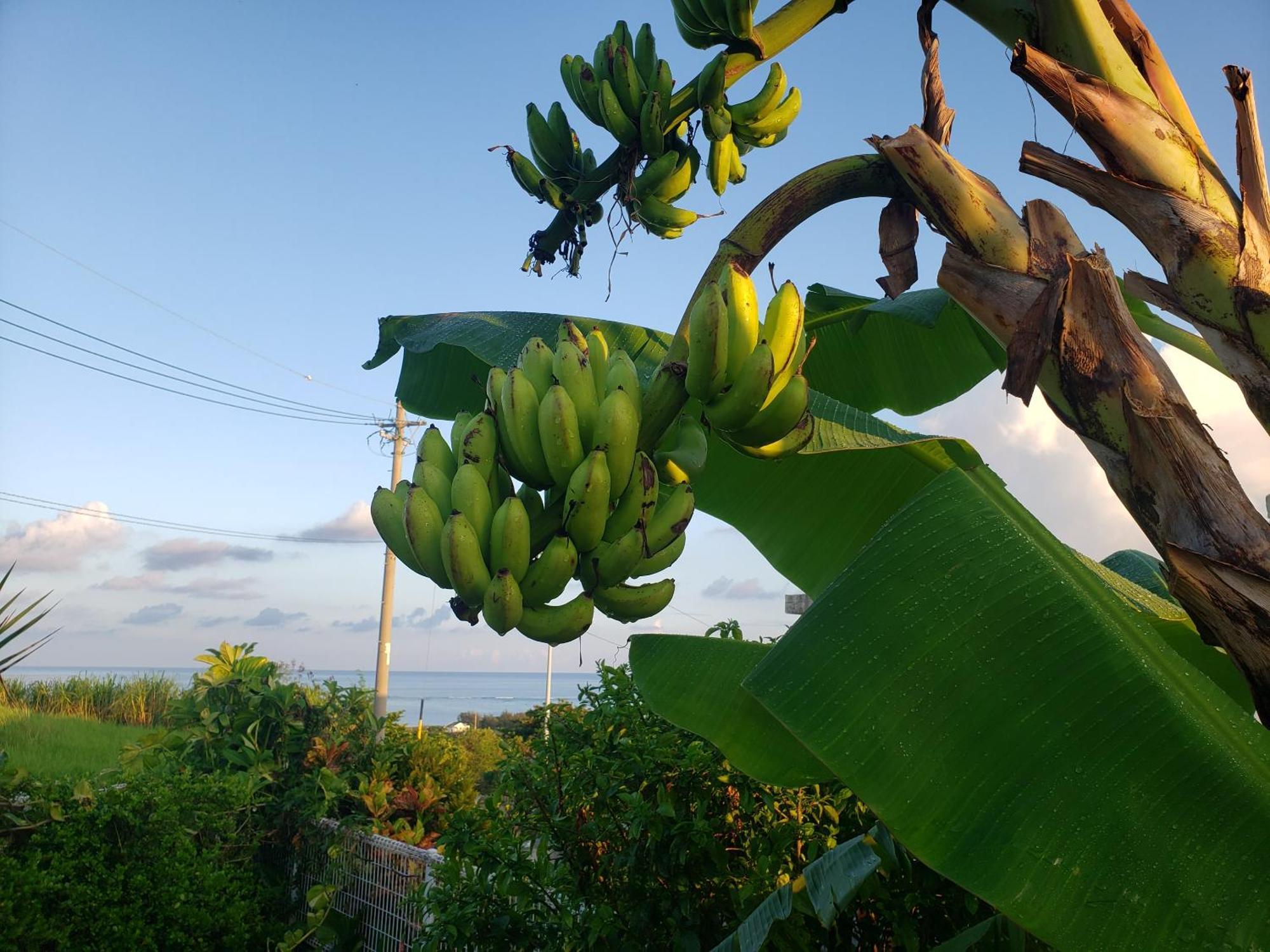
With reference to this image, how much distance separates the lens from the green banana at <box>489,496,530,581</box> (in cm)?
116

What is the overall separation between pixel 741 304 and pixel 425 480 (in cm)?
55

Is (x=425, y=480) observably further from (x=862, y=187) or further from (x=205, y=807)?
(x=205, y=807)

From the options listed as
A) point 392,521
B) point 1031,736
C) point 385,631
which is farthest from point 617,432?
point 385,631

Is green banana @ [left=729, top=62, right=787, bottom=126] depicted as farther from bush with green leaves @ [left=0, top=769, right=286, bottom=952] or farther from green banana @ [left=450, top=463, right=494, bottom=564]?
bush with green leaves @ [left=0, top=769, right=286, bottom=952]

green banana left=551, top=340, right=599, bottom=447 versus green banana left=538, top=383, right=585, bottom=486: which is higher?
green banana left=551, top=340, right=599, bottom=447

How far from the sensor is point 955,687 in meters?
1.24

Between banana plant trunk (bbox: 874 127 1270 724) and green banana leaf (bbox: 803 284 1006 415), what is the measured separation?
0.83m

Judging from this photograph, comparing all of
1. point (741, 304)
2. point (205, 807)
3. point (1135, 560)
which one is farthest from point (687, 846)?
point (205, 807)

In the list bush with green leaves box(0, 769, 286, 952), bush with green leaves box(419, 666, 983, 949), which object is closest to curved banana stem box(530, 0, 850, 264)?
bush with green leaves box(419, 666, 983, 949)

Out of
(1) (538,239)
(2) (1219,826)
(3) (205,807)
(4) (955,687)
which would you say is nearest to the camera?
(2) (1219,826)

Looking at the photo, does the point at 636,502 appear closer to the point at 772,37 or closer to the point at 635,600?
the point at 635,600

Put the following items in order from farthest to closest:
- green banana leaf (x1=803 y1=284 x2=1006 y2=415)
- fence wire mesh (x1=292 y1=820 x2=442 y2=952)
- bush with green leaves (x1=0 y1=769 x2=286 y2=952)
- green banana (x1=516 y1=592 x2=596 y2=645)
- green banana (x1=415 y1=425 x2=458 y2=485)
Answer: fence wire mesh (x1=292 y1=820 x2=442 y2=952) < bush with green leaves (x1=0 y1=769 x2=286 y2=952) < green banana leaf (x1=803 y1=284 x2=1006 y2=415) < green banana (x1=415 y1=425 x2=458 y2=485) < green banana (x1=516 y1=592 x2=596 y2=645)

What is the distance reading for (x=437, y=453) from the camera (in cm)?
135

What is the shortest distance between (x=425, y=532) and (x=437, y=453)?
0.61 feet
